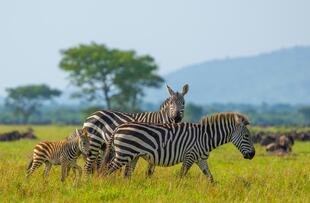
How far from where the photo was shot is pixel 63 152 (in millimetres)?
13195

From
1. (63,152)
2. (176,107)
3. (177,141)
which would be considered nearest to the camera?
(177,141)

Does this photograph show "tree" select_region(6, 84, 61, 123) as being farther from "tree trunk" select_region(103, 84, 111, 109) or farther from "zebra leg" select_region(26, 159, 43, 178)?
"zebra leg" select_region(26, 159, 43, 178)

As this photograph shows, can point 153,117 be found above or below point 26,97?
below

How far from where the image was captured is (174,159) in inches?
494

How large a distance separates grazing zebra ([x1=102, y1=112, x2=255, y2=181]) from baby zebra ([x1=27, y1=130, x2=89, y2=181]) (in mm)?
648

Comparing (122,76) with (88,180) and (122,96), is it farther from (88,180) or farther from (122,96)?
(88,180)

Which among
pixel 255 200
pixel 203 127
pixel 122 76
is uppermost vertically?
pixel 122 76

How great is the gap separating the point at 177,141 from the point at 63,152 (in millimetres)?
2343

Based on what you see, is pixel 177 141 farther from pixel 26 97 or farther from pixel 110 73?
pixel 26 97

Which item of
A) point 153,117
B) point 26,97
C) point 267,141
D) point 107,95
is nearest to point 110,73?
point 107,95

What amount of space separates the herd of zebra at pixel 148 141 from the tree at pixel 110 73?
54076 millimetres

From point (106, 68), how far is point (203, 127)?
58886 mm

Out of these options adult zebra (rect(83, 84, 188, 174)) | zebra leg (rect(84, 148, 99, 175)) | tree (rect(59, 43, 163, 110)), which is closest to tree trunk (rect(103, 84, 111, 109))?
tree (rect(59, 43, 163, 110))

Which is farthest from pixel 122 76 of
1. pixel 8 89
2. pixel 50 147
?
pixel 50 147
